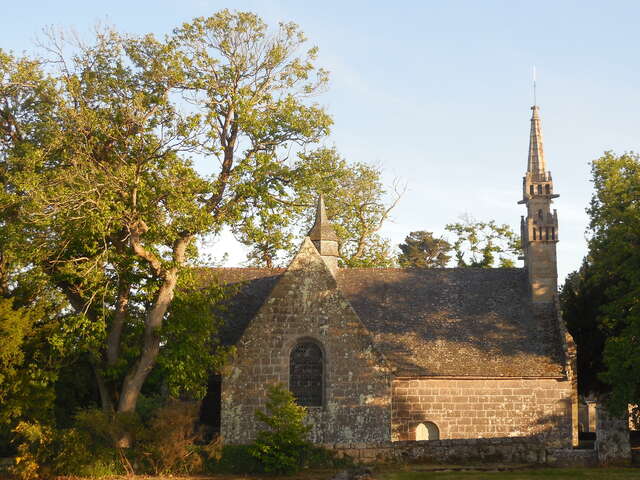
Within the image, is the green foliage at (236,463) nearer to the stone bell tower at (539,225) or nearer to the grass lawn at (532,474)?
the grass lawn at (532,474)

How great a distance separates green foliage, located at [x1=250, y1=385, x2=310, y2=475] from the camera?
2428 cm

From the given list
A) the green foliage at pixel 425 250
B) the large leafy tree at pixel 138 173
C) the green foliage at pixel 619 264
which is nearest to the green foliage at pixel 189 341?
the large leafy tree at pixel 138 173

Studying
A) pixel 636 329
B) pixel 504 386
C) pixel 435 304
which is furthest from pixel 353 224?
pixel 636 329

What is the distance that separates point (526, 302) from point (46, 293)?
18.4 metres

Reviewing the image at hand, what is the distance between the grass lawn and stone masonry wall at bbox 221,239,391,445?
3387 millimetres

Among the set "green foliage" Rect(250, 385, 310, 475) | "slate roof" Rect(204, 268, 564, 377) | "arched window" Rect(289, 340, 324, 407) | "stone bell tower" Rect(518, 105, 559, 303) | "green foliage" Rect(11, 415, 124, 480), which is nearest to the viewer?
"green foliage" Rect(11, 415, 124, 480)

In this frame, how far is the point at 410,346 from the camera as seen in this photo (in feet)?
103

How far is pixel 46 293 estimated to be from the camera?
27.8 metres

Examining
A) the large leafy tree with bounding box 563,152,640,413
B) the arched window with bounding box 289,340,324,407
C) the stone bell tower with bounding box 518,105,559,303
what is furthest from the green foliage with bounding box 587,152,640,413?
the arched window with bounding box 289,340,324,407

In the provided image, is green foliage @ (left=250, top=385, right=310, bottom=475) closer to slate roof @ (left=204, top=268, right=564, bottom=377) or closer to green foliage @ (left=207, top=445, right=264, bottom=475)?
green foliage @ (left=207, top=445, right=264, bottom=475)

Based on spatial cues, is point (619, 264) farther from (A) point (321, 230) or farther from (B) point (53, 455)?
(B) point (53, 455)

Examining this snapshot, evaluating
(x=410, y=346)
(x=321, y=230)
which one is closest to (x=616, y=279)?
(x=410, y=346)

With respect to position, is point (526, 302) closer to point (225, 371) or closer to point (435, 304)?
point (435, 304)

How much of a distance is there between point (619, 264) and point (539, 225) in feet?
19.1
